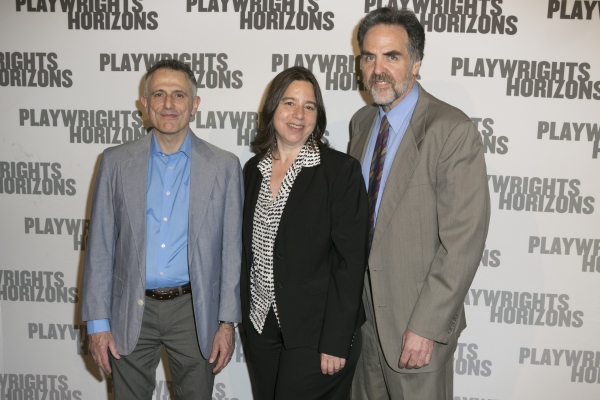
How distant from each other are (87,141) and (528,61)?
8.25 feet

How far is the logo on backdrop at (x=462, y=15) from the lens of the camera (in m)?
2.66

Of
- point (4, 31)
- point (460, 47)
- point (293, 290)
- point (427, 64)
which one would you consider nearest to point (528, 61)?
point (460, 47)

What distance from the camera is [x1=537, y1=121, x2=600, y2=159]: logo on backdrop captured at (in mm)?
2695

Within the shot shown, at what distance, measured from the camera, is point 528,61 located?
2.68 m

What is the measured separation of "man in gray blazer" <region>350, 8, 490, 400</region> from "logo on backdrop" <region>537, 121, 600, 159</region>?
40.8 inches

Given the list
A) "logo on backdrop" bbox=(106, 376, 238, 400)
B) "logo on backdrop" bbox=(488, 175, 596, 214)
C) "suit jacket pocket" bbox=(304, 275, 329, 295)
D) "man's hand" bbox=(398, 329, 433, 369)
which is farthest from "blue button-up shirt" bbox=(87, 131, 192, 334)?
"logo on backdrop" bbox=(488, 175, 596, 214)

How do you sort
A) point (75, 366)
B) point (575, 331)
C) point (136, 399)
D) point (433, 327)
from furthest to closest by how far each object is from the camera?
point (75, 366), point (575, 331), point (136, 399), point (433, 327)

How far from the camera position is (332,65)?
2762 mm

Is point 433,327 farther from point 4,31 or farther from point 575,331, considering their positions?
point 4,31

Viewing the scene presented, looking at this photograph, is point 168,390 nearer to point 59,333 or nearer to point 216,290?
point 59,333

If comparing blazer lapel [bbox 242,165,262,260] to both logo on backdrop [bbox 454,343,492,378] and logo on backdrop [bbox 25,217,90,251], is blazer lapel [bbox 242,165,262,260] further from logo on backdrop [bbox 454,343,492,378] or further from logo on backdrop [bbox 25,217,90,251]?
logo on backdrop [bbox 454,343,492,378]

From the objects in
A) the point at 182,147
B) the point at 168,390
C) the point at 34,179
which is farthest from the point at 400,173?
the point at 34,179

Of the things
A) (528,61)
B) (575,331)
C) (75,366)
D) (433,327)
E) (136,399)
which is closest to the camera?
(433,327)

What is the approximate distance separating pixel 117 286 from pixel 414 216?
126 centimetres
